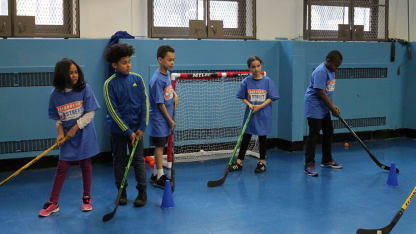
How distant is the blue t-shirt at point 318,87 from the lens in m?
4.66

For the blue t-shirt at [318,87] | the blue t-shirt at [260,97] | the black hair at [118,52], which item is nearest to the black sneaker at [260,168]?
the blue t-shirt at [260,97]

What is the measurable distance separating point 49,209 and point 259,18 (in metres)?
3.89

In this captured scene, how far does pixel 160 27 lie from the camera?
5559 mm

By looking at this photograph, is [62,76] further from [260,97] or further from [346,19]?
[346,19]

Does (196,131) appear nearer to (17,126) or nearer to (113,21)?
(113,21)

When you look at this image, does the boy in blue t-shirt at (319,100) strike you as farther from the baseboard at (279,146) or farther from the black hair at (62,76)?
the black hair at (62,76)

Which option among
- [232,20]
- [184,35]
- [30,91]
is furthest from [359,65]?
[30,91]

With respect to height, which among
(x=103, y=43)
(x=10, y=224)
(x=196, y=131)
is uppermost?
(x=103, y=43)

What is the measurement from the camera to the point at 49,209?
3.53m

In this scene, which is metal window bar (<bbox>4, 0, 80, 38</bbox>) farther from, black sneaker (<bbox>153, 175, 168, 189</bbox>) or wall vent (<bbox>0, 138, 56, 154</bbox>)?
black sneaker (<bbox>153, 175, 168, 189</bbox>)

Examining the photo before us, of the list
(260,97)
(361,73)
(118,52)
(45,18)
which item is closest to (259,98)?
(260,97)

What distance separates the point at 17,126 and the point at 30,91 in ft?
1.28

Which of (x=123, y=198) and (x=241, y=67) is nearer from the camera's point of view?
(x=123, y=198)

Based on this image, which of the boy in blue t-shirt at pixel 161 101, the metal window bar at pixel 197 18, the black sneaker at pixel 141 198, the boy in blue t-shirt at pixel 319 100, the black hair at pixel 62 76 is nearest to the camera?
the black hair at pixel 62 76
